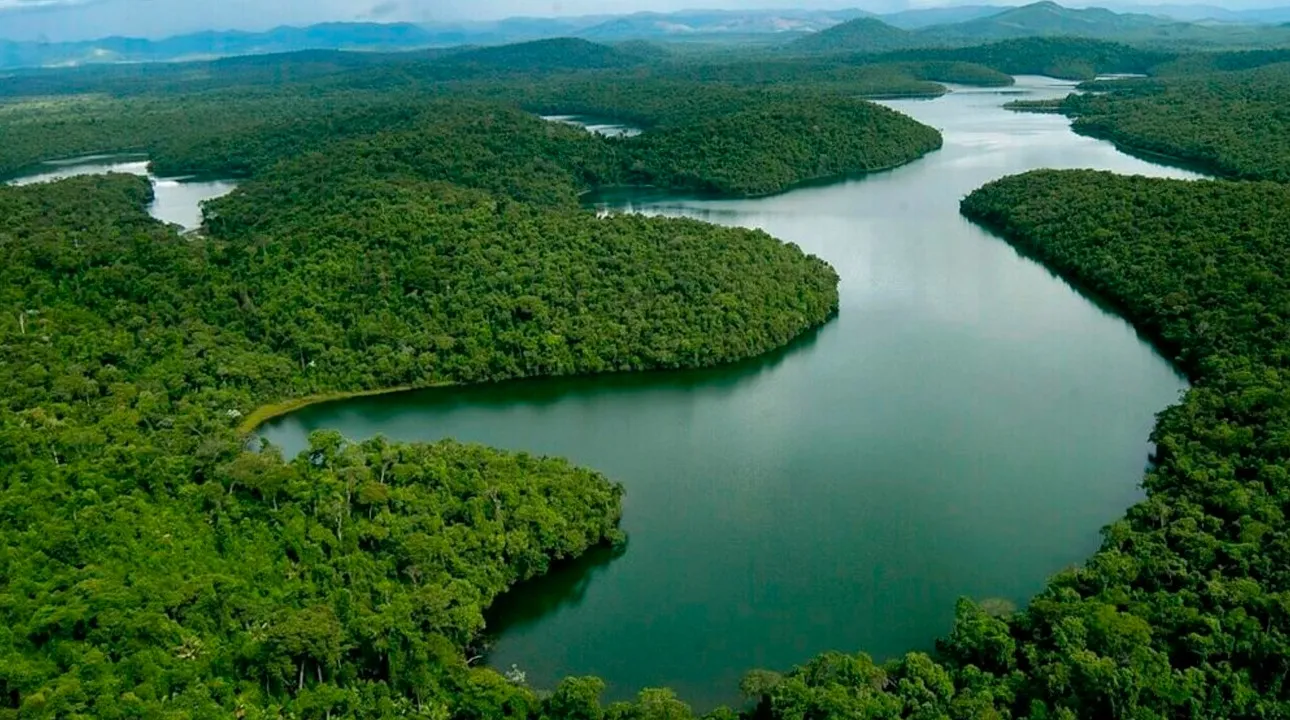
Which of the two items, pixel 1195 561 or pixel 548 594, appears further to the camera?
pixel 548 594

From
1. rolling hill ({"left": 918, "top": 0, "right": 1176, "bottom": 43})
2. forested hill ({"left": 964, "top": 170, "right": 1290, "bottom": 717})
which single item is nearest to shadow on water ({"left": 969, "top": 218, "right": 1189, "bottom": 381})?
forested hill ({"left": 964, "top": 170, "right": 1290, "bottom": 717})

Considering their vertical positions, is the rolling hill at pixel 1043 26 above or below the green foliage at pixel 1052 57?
above

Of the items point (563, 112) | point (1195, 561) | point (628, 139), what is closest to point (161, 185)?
point (628, 139)

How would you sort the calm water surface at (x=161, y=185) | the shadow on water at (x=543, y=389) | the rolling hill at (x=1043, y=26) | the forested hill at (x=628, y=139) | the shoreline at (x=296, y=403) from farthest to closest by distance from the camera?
the rolling hill at (x=1043, y=26) < the forested hill at (x=628, y=139) < the calm water surface at (x=161, y=185) < the shadow on water at (x=543, y=389) < the shoreline at (x=296, y=403)

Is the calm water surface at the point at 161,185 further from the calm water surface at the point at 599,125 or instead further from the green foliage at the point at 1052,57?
the green foliage at the point at 1052,57

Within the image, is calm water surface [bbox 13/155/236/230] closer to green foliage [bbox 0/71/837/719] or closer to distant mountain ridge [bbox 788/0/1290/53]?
green foliage [bbox 0/71/837/719]

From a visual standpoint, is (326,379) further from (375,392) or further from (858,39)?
(858,39)

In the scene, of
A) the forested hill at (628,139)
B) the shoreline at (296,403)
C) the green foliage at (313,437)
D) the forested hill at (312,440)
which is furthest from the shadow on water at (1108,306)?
the shoreline at (296,403)
